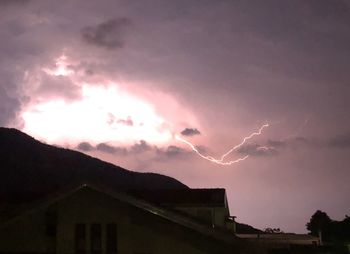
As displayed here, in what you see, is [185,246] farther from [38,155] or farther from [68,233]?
[38,155]

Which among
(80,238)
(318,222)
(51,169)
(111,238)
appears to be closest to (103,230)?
(111,238)

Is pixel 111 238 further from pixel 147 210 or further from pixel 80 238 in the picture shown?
pixel 147 210

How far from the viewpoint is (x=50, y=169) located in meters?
106

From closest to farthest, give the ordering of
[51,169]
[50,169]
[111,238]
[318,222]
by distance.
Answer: [111,238]
[318,222]
[50,169]
[51,169]

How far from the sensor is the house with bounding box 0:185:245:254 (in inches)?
936

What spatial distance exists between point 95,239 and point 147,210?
3.06 meters

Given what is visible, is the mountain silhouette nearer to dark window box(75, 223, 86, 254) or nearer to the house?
the house

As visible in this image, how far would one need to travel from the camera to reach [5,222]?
2492 centimetres

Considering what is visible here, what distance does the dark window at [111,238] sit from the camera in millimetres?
24391

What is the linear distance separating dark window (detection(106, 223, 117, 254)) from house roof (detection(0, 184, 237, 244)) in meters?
1.51

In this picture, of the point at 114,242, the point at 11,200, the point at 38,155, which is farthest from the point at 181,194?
the point at 38,155

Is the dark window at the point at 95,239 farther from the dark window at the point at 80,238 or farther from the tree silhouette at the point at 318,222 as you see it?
the tree silhouette at the point at 318,222

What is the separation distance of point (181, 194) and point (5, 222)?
21.2 m

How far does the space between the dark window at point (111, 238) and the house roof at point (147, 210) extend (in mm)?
1514
